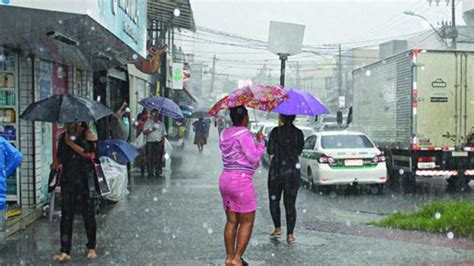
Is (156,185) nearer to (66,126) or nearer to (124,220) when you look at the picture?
(124,220)

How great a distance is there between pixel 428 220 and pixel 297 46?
361cm

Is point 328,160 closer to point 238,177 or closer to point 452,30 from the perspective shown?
point 238,177

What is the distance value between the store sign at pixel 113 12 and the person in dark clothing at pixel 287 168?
2.91 meters

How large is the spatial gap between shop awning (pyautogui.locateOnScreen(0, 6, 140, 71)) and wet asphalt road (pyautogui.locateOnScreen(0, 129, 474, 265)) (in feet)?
8.84

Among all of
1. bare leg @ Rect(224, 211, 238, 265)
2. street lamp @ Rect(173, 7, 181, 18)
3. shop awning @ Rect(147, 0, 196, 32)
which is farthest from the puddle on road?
street lamp @ Rect(173, 7, 181, 18)

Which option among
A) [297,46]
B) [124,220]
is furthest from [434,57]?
[124,220]

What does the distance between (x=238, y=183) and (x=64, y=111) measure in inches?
93.0

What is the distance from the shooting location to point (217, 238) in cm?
841

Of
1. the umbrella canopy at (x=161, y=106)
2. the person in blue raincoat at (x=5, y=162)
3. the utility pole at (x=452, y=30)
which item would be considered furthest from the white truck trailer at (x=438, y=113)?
the utility pole at (x=452, y=30)

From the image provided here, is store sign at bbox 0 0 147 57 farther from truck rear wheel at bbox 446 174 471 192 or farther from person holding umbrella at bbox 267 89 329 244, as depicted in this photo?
truck rear wheel at bbox 446 174 471 192

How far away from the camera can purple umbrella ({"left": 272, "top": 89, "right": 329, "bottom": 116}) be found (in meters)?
7.81

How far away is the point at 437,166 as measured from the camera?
13.8m

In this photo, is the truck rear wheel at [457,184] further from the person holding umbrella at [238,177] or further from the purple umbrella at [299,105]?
the person holding umbrella at [238,177]

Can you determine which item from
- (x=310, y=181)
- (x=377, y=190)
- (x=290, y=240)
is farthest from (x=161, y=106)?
(x=290, y=240)
